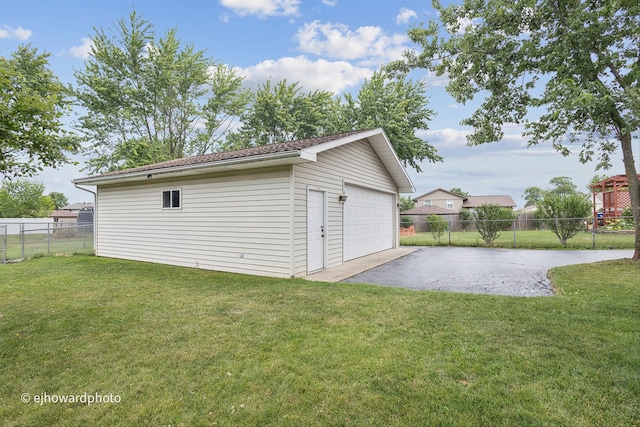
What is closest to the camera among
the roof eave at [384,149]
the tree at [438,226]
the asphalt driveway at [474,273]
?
the asphalt driveway at [474,273]

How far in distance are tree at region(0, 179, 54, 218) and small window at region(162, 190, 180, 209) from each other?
148 ft

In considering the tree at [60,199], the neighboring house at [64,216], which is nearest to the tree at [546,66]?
the neighboring house at [64,216]

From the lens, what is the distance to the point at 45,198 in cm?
4475

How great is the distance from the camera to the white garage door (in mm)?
9406

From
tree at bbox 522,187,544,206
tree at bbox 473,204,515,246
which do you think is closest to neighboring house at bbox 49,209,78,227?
tree at bbox 473,204,515,246

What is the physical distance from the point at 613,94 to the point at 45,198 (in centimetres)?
5775

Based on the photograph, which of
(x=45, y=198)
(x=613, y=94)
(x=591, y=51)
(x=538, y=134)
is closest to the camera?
(x=613, y=94)

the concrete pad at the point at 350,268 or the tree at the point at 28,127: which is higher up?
the tree at the point at 28,127

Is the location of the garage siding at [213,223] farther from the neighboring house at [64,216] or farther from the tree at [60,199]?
the tree at [60,199]

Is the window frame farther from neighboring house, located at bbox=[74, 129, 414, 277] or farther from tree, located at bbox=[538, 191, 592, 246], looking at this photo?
tree, located at bbox=[538, 191, 592, 246]

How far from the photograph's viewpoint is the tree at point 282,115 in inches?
898

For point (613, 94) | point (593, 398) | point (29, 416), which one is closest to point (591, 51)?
point (613, 94)

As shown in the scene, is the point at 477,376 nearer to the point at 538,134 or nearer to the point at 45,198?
the point at 538,134

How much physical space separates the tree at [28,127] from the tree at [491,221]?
13622 mm
